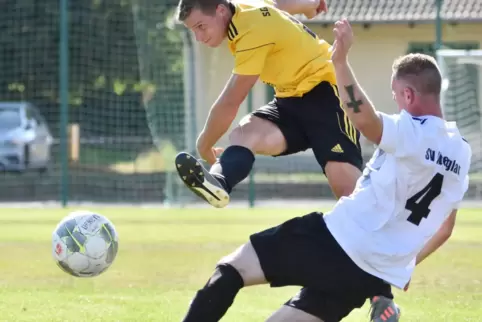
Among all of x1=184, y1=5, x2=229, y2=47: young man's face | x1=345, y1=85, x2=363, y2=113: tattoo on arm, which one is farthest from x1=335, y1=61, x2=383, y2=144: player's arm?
x1=184, y1=5, x2=229, y2=47: young man's face

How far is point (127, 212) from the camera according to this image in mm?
15211

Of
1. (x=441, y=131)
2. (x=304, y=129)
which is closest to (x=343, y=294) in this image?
(x=441, y=131)

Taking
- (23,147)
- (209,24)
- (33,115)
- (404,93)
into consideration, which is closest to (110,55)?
(33,115)

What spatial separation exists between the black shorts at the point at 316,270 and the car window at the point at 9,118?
1784cm

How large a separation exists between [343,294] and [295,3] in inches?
109

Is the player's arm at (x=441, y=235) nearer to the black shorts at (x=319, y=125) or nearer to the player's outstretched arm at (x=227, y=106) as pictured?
the black shorts at (x=319, y=125)

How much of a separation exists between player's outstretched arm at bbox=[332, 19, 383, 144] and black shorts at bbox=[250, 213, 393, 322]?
547 millimetres

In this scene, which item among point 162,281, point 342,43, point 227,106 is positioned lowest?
point 162,281

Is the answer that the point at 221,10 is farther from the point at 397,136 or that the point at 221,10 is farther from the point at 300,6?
the point at 397,136

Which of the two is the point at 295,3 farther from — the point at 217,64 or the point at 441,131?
the point at 217,64

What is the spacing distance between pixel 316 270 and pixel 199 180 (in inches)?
45.7

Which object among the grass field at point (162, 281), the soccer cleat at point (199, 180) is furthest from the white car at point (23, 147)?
the soccer cleat at point (199, 180)

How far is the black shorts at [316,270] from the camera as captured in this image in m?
4.18

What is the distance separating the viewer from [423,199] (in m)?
4.09
